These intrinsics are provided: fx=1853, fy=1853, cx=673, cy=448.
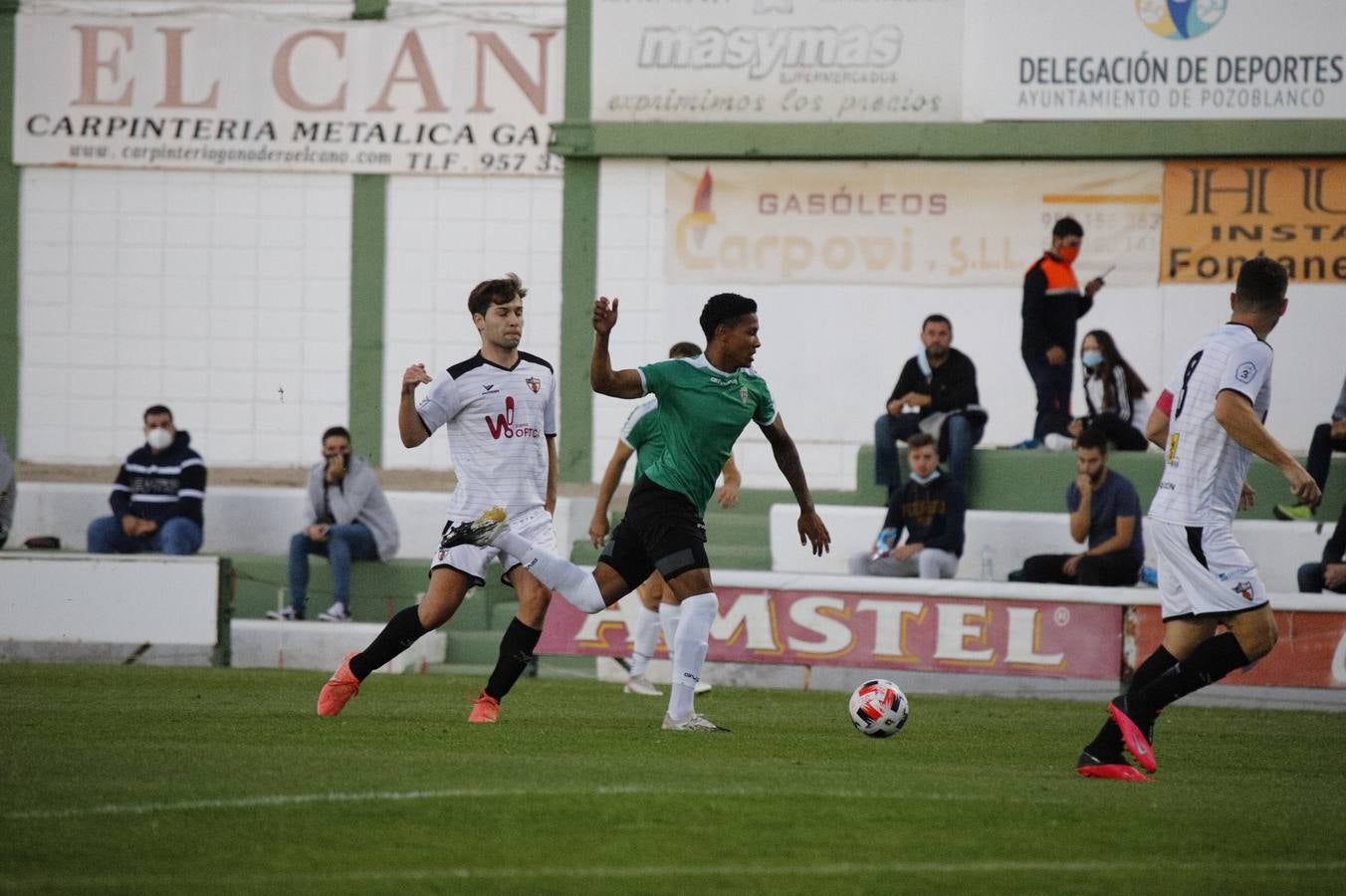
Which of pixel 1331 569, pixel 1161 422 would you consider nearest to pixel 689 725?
pixel 1161 422

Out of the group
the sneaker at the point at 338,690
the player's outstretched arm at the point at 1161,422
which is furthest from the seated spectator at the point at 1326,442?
the sneaker at the point at 338,690

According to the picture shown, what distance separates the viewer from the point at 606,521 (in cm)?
1169

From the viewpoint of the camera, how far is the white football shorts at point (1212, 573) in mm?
7574

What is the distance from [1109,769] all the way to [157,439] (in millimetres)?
11044

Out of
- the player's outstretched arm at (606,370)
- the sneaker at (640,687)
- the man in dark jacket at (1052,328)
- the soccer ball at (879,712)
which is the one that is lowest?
the sneaker at (640,687)

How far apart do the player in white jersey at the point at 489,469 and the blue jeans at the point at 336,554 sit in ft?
20.4

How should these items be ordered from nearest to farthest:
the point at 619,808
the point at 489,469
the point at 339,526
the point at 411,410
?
the point at 619,808
the point at 411,410
the point at 489,469
the point at 339,526

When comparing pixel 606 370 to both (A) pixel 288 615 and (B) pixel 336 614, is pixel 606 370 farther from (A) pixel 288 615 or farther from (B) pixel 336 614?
(A) pixel 288 615

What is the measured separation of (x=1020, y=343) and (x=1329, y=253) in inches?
126

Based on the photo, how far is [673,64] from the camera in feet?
63.4

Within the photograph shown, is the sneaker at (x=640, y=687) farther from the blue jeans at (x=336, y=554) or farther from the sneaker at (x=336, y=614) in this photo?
the blue jeans at (x=336, y=554)

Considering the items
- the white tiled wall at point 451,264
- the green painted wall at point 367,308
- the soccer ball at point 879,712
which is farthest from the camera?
the green painted wall at point 367,308

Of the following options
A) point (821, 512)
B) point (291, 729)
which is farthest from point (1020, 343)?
point (291, 729)

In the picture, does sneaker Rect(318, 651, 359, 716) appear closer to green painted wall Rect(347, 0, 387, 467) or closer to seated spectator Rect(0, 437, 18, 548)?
seated spectator Rect(0, 437, 18, 548)
